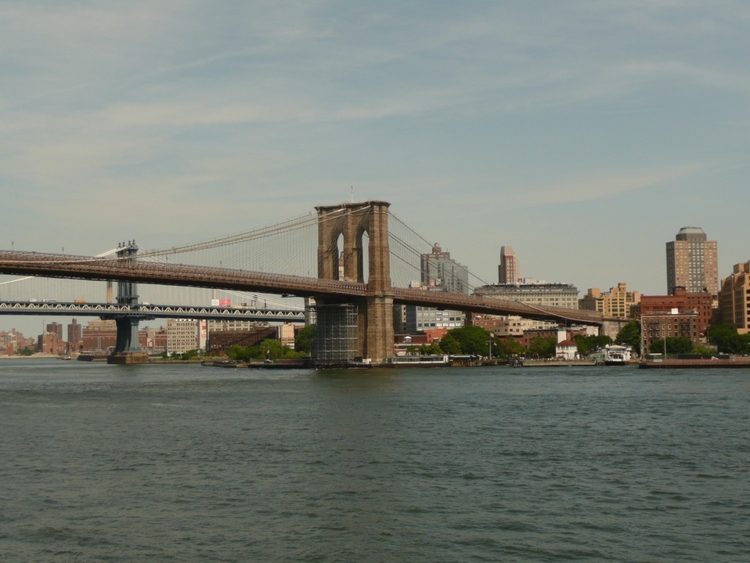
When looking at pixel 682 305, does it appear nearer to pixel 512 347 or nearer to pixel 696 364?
pixel 512 347

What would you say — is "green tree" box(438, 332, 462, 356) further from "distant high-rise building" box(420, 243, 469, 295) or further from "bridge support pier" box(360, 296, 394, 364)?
"bridge support pier" box(360, 296, 394, 364)

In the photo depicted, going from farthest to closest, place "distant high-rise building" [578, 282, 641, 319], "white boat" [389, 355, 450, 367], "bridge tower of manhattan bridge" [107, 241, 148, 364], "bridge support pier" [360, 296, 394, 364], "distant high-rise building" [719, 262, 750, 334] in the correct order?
"distant high-rise building" [578, 282, 641, 319] < "bridge tower of manhattan bridge" [107, 241, 148, 364] < "distant high-rise building" [719, 262, 750, 334] < "white boat" [389, 355, 450, 367] < "bridge support pier" [360, 296, 394, 364]

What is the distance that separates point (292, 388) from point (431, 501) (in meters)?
32.4

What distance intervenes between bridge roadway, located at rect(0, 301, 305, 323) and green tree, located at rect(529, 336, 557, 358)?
97.0ft

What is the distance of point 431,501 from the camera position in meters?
18.7

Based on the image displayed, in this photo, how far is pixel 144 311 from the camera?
12119cm

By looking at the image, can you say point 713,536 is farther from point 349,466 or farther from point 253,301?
point 253,301

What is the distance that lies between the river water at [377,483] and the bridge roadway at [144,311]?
256ft

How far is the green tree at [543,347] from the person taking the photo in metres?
114

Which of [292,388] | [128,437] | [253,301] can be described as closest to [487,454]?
[128,437]

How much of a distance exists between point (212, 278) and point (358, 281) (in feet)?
57.9

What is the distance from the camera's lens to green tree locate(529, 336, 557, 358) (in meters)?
114

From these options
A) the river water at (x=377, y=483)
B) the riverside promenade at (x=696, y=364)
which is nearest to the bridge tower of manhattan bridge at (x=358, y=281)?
the riverside promenade at (x=696, y=364)

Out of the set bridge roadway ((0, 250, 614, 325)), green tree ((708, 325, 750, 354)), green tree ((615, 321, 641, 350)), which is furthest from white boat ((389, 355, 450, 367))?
green tree ((708, 325, 750, 354))
